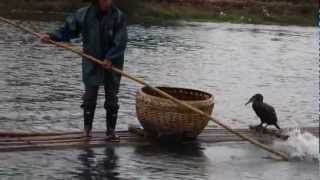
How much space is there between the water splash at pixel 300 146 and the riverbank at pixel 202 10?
28.9 metres

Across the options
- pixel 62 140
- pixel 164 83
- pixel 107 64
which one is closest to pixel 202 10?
pixel 164 83

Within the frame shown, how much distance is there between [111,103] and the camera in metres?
9.36

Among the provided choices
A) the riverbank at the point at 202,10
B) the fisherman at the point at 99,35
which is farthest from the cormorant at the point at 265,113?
the riverbank at the point at 202,10

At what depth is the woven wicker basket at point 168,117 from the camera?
30.7 ft

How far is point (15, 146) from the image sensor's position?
866cm

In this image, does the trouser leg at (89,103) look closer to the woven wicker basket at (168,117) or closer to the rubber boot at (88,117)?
the rubber boot at (88,117)

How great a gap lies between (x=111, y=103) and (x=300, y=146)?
2521 mm

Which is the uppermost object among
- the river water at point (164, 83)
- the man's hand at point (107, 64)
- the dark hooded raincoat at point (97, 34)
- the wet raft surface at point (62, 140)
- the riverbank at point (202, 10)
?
the dark hooded raincoat at point (97, 34)

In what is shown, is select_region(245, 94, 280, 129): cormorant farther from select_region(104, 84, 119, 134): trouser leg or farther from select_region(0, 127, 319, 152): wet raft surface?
select_region(104, 84, 119, 134): trouser leg

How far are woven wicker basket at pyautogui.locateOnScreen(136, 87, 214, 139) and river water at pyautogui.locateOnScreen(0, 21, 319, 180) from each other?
23 centimetres

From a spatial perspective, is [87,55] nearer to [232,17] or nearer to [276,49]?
[276,49]

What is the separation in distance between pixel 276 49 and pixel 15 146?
21.7 m

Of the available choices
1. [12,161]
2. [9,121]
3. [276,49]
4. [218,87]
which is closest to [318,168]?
[12,161]

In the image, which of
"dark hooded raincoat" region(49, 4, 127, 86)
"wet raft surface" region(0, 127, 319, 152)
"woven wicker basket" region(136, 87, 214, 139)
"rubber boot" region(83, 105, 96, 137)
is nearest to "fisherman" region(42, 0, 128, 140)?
"dark hooded raincoat" region(49, 4, 127, 86)
